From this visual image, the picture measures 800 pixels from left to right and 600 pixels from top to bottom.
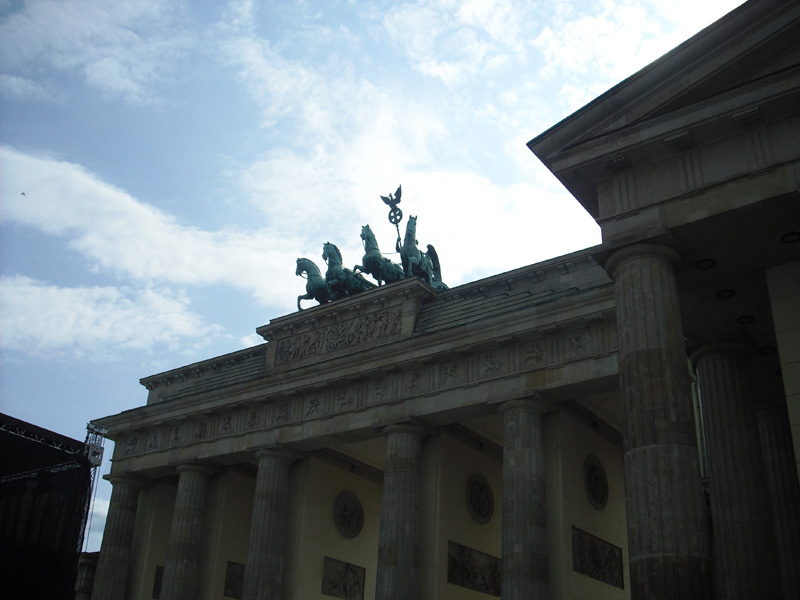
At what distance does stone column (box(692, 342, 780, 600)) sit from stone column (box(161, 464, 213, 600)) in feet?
73.4

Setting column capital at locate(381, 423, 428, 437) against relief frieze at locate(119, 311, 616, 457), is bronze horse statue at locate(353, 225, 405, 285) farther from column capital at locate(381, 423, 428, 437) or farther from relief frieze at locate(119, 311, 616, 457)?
column capital at locate(381, 423, 428, 437)

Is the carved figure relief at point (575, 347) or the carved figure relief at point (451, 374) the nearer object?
the carved figure relief at point (575, 347)

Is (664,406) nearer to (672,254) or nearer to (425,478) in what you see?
(672,254)

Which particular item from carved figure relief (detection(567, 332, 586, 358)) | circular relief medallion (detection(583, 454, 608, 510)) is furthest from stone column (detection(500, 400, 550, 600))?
circular relief medallion (detection(583, 454, 608, 510))

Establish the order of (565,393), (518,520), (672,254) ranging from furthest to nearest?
1. (565,393)
2. (518,520)
3. (672,254)

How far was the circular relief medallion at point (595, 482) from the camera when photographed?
2805 cm

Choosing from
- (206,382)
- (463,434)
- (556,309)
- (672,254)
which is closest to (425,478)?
(463,434)

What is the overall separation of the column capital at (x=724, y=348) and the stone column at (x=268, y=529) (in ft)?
60.4

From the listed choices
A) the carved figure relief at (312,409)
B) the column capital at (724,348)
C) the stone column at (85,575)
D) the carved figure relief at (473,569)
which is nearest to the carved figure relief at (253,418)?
the carved figure relief at (312,409)

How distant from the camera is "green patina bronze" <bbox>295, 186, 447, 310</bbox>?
Result: 34.8 m

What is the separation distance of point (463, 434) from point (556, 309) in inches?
256

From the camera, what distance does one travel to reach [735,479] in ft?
55.6

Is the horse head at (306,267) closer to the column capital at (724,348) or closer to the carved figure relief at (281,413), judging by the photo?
the carved figure relief at (281,413)

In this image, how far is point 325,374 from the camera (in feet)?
104
